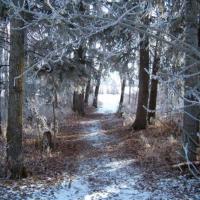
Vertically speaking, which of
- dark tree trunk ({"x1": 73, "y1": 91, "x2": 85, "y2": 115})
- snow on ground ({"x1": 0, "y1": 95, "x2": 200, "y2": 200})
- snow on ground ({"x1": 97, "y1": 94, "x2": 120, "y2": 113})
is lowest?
snow on ground ({"x1": 0, "y1": 95, "x2": 200, "y2": 200})

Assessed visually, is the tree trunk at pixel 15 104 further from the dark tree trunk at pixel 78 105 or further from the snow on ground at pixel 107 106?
the snow on ground at pixel 107 106

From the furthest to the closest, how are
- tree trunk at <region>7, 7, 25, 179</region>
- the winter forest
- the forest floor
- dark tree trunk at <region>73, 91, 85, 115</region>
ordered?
dark tree trunk at <region>73, 91, 85, 115</region>, tree trunk at <region>7, 7, 25, 179</region>, the forest floor, the winter forest

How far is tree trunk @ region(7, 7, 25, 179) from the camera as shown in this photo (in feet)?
31.1

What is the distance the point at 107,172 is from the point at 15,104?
10.4 feet

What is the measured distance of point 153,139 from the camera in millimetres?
15031

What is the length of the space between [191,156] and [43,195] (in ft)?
13.6

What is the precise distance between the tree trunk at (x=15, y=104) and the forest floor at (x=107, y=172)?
1.43ft

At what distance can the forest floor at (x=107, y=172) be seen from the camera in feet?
29.1

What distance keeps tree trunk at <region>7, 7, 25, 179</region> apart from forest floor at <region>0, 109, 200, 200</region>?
17.2 inches

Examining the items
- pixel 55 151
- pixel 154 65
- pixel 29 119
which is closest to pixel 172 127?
pixel 154 65

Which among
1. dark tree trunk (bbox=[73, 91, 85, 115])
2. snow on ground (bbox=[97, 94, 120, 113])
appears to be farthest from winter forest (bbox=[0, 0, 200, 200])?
snow on ground (bbox=[97, 94, 120, 113])

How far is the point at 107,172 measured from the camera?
1095 centimetres

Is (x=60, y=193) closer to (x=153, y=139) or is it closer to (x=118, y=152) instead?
(x=118, y=152)

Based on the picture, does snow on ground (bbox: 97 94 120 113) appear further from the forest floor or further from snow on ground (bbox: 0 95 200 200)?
snow on ground (bbox: 0 95 200 200)
